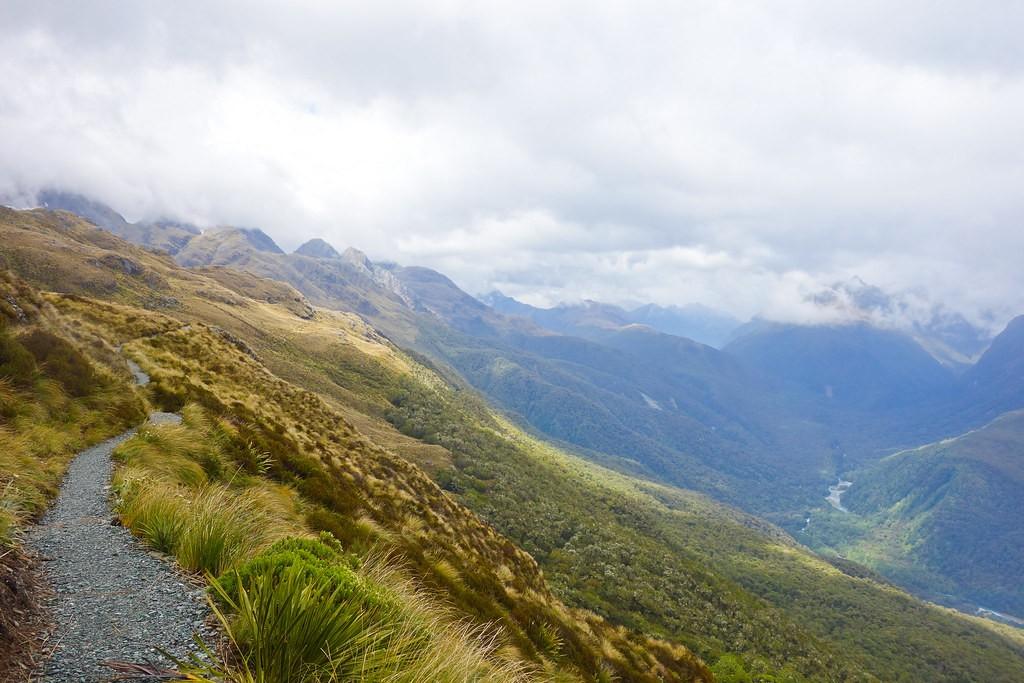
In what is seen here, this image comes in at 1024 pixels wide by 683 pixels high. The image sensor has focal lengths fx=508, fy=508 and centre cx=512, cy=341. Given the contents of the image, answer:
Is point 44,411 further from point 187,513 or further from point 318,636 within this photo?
point 318,636

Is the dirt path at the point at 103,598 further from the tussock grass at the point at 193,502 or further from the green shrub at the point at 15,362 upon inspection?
the green shrub at the point at 15,362

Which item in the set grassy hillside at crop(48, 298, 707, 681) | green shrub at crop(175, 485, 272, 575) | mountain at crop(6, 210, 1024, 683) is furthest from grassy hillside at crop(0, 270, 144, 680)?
grassy hillside at crop(48, 298, 707, 681)

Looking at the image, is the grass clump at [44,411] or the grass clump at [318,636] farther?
the grass clump at [44,411]

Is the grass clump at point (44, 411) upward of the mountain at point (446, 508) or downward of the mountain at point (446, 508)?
upward

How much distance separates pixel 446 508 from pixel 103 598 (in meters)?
24.4

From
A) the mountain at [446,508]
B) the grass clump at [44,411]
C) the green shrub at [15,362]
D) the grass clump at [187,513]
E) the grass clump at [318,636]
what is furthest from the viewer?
the mountain at [446,508]

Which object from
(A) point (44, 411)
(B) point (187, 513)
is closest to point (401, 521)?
(A) point (44, 411)

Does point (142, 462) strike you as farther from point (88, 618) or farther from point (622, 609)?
point (622, 609)

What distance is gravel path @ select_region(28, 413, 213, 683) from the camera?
→ 4480 millimetres

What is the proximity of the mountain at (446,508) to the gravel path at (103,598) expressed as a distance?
2.07 metres

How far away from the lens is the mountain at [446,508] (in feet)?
46.4

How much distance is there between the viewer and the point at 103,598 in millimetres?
5582

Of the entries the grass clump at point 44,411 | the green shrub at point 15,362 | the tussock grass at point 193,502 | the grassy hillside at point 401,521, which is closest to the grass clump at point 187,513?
the tussock grass at point 193,502

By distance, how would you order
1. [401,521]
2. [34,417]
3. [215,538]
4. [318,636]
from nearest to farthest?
1. [318,636]
2. [215,538]
3. [34,417]
4. [401,521]
